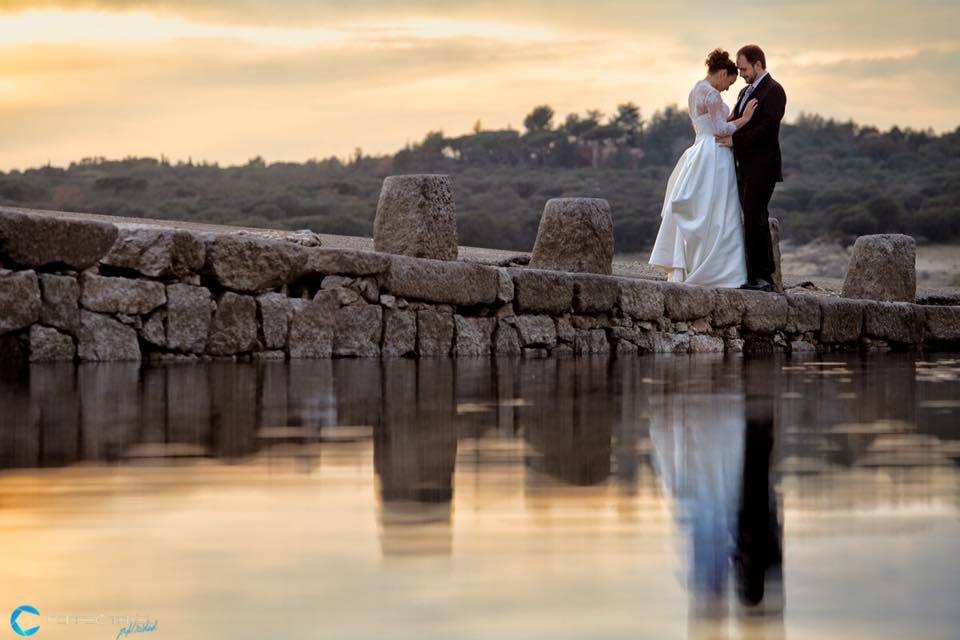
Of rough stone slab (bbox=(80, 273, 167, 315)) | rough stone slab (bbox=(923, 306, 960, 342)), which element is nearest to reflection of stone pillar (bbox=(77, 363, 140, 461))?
rough stone slab (bbox=(80, 273, 167, 315))

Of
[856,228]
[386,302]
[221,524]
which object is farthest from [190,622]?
[856,228]

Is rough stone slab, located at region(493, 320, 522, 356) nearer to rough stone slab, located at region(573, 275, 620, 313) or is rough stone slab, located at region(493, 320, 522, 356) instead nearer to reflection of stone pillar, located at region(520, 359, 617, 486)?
rough stone slab, located at region(573, 275, 620, 313)

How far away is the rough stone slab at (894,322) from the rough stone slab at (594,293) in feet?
12.6

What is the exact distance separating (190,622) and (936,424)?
4.45m

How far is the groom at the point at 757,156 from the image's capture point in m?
15.1

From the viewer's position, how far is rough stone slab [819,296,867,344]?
50.7ft

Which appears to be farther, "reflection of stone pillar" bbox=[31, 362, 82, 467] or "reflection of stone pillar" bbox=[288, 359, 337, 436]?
"reflection of stone pillar" bbox=[288, 359, 337, 436]

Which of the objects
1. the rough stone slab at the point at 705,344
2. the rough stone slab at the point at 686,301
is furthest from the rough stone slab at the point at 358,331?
the rough stone slab at the point at 705,344

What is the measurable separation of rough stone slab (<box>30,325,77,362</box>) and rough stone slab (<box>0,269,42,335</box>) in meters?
0.09

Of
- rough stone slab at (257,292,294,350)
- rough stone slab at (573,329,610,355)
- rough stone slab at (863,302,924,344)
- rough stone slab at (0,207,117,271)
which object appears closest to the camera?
rough stone slab at (0,207,117,271)

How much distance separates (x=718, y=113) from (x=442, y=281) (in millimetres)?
4853

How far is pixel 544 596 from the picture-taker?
2.64 m

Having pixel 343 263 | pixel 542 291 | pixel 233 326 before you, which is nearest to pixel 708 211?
pixel 542 291

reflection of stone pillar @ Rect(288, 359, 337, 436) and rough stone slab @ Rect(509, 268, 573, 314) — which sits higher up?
rough stone slab @ Rect(509, 268, 573, 314)
